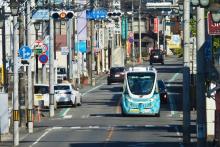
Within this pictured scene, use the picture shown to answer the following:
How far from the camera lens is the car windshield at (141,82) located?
49406 mm

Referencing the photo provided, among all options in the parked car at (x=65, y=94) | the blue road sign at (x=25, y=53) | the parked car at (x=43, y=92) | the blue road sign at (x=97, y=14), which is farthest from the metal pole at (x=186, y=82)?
the blue road sign at (x=97, y=14)

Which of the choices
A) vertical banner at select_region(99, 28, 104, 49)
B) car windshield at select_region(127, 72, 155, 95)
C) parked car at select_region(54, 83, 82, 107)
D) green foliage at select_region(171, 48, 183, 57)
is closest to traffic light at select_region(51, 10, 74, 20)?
car windshield at select_region(127, 72, 155, 95)

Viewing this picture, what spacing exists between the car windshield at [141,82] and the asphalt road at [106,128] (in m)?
1.48

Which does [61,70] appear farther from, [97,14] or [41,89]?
[41,89]

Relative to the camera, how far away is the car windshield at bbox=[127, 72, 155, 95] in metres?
49.4

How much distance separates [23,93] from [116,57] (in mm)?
70976

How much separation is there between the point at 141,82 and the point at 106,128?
8972mm

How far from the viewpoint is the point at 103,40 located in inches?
4353

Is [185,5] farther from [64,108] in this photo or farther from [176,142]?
[64,108]

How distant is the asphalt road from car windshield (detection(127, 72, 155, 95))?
1.48m

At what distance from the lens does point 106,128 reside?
4134 centimetres

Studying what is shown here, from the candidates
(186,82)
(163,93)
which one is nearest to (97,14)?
(163,93)

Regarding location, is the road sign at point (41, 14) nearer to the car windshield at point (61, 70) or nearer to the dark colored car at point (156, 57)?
the car windshield at point (61, 70)

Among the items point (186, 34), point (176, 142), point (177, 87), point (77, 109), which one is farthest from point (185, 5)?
point (177, 87)
